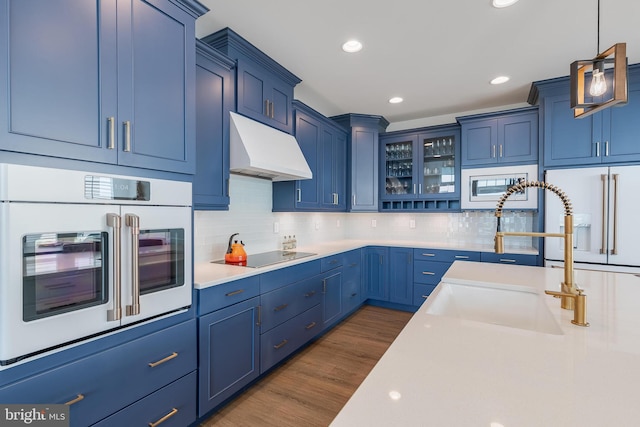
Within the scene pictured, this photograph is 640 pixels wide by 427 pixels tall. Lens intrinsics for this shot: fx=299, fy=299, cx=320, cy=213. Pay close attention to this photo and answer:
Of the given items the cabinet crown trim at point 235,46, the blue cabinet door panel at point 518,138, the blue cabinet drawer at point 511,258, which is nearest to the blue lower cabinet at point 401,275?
the blue cabinet drawer at point 511,258

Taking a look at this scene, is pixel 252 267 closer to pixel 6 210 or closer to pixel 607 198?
pixel 6 210

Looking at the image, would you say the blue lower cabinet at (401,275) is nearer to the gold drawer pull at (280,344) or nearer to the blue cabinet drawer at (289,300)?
the blue cabinet drawer at (289,300)

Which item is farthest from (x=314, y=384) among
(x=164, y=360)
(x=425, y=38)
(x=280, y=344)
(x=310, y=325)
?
(x=425, y=38)

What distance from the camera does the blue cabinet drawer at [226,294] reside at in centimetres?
180

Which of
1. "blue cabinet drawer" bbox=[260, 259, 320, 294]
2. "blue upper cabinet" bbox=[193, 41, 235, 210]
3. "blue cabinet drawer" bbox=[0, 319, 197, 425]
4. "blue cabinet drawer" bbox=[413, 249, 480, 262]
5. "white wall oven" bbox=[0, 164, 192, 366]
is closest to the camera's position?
"white wall oven" bbox=[0, 164, 192, 366]

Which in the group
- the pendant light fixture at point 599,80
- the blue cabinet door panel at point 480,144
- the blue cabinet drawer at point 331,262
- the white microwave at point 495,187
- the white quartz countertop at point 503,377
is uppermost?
the blue cabinet door panel at point 480,144

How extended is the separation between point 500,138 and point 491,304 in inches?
107

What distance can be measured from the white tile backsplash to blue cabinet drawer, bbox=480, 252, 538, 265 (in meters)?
0.47

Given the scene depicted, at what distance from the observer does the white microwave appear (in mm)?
3373

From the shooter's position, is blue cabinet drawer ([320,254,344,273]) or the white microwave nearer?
blue cabinet drawer ([320,254,344,273])

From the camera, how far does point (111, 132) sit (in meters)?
1.36

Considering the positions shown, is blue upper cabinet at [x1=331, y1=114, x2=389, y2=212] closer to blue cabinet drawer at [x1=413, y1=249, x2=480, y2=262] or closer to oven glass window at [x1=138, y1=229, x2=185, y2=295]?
blue cabinet drawer at [x1=413, y1=249, x2=480, y2=262]

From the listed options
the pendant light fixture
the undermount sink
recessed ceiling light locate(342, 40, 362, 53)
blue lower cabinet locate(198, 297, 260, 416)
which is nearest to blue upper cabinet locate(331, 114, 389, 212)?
recessed ceiling light locate(342, 40, 362, 53)

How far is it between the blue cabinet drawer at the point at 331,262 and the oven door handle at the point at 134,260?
1862mm
